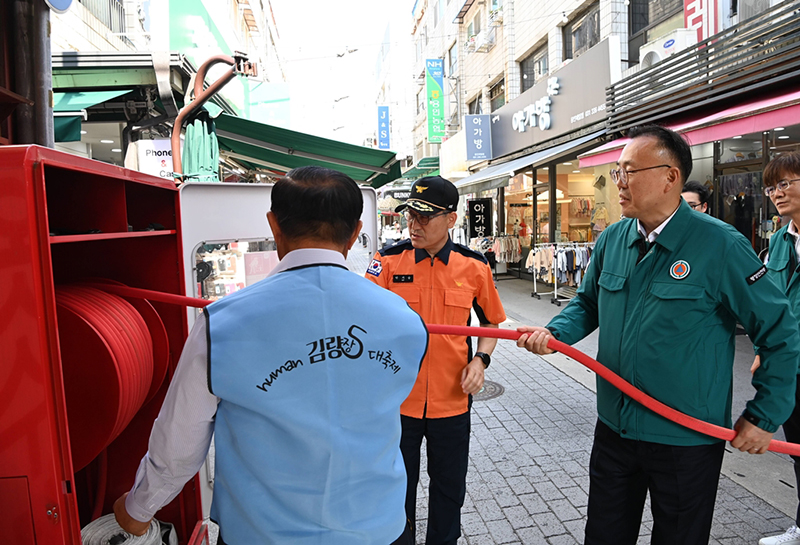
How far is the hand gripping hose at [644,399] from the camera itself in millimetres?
2150

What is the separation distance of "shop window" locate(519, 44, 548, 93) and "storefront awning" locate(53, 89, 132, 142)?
12314mm

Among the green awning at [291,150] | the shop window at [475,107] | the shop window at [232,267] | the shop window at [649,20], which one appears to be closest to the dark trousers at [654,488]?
the shop window at [232,267]

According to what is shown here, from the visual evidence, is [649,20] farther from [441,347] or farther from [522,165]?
[441,347]

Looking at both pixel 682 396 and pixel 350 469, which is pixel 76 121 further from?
pixel 682 396

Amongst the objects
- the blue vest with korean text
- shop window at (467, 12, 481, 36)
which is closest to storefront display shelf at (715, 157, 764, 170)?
the blue vest with korean text

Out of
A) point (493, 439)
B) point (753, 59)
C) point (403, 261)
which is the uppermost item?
point (753, 59)

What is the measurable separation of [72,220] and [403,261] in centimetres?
167

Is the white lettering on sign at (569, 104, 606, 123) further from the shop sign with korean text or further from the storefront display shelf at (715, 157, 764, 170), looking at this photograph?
the storefront display shelf at (715, 157, 764, 170)

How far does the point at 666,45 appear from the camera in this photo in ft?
29.8

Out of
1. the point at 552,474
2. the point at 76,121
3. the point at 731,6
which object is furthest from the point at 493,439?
the point at 731,6

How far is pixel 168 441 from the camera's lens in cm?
142

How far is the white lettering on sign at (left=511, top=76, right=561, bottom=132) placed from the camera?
1323 centimetres

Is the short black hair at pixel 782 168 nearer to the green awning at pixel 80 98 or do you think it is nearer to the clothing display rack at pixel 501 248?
the green awning at pixel 80 98

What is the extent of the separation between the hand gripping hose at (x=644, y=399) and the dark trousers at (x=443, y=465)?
68 cm
